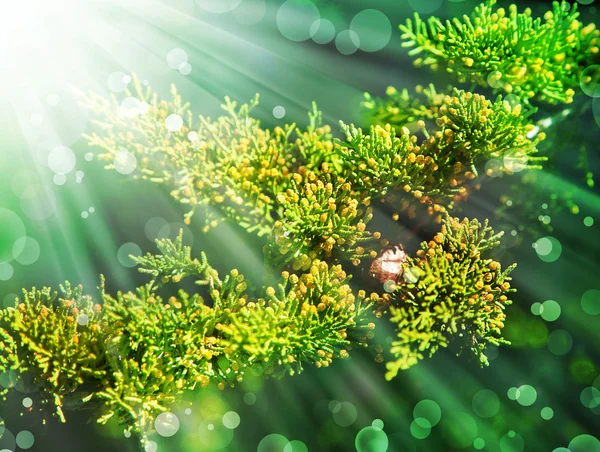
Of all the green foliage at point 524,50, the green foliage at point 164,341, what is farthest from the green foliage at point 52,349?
the green foliage at point 524,50

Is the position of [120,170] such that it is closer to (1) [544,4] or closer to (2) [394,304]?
(2) [394,304]

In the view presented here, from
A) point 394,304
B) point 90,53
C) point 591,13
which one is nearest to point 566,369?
point 394,304

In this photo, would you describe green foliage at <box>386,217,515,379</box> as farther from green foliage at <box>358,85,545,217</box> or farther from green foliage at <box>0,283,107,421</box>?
green foliage at <box>0,283,107,421</box>

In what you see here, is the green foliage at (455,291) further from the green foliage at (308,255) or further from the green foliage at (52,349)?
the green foliage at (52,349)

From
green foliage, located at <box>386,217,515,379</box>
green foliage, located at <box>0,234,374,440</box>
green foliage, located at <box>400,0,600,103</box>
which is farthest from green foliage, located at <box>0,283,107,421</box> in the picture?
green foliage, located at <box>400,0,600,103</box>

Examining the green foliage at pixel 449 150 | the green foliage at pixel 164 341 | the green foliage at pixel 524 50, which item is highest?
the green foliage at pixel 524 50

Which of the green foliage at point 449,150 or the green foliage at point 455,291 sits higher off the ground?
the green foliage at point 449,150
